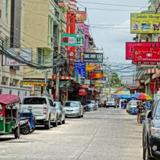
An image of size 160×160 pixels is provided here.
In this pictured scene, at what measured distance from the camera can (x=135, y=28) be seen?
42.4 metres

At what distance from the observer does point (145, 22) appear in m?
41.3

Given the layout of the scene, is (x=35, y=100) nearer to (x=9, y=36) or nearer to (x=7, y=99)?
(x=7, y=99)

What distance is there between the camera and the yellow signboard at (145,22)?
133 feet

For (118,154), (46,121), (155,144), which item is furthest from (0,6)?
(155,144)

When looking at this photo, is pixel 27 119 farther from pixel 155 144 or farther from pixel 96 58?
pixel 96 58

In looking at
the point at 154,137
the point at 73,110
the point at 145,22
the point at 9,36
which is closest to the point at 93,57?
the point at 73,110

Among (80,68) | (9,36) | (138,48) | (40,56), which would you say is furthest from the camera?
(80,68)

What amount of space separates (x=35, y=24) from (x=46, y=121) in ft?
103

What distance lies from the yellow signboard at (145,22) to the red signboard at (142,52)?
8.30 ft

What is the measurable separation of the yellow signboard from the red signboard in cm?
253

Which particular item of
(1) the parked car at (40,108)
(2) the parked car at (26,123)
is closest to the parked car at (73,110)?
(1) the parked car at (40,108)

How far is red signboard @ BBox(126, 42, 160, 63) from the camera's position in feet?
147

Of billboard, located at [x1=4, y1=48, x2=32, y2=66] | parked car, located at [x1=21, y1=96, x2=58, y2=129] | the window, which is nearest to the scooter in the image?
parked car, located at [x1=21, y1=96, x2=58, y2=129]

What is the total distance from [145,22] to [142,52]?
4213 mm
